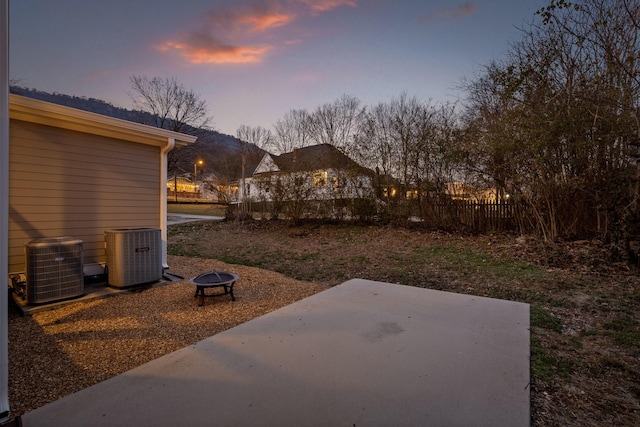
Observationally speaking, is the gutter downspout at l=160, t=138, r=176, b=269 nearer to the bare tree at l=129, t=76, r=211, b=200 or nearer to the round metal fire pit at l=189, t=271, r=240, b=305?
the round metal fire pit at l=189, t=271, r=240, b=305

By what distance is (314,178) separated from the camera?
34.4ft

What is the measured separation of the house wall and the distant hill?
47 cm

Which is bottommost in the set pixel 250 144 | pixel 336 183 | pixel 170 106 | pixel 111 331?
pixel 111 331

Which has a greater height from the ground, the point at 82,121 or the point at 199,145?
the point at 199,145

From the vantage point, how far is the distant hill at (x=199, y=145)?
4484mm

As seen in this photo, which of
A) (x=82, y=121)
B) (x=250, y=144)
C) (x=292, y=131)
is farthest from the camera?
(x=250, y=144)

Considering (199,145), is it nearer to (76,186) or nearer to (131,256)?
(76,186)

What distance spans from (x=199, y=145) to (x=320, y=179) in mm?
14204

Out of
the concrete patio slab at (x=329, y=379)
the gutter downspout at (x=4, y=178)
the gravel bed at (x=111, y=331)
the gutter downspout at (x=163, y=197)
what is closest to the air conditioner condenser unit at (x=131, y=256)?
the gravel bed at (x=111, y=331)

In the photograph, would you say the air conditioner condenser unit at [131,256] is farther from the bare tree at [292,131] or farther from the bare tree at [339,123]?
the bare tree at [292,131]

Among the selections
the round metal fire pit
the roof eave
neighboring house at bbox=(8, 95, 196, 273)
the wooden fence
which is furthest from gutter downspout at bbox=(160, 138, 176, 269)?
the wooden fence

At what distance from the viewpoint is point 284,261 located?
22.0 ft

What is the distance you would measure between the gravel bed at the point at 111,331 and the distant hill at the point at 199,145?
250 centimetres

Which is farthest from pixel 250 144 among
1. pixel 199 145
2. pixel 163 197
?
pixel 163 197
